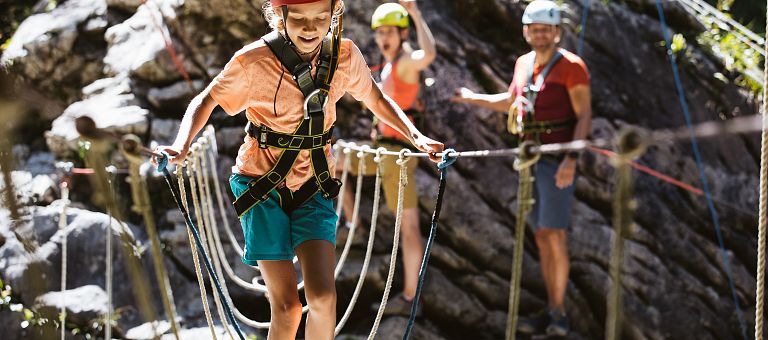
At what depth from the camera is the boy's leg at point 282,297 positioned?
2.56 meters

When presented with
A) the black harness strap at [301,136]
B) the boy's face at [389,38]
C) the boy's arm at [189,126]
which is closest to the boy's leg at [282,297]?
the black harness strap at [301,136]

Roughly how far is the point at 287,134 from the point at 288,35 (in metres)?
0.29

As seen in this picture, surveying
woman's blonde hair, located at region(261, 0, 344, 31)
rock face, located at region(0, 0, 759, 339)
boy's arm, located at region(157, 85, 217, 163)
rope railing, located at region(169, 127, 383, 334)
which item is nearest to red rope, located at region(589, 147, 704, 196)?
rock face, located at region(0, 0, 759, 339)

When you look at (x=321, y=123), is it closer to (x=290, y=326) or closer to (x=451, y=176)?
(x=290, y=326)

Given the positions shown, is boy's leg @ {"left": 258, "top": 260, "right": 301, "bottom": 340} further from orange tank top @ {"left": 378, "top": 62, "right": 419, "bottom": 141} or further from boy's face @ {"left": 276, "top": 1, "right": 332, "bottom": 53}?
orange tank top @ {"left": 378, "top": 62, "right": 419, "bottom": 141}

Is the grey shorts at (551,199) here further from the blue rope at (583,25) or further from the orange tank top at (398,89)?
the blue rope at (583,25)

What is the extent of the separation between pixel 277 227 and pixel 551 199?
2.06m

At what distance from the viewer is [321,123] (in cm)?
256

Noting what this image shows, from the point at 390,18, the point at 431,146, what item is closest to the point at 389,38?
the point at 390,18

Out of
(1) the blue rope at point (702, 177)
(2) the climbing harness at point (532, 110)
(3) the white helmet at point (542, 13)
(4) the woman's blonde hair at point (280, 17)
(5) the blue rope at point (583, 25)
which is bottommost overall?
(1) the blue rope at point (702, 177)

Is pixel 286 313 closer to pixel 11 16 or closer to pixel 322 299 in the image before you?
pixel 322 299

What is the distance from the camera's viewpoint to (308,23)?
2.42 meters

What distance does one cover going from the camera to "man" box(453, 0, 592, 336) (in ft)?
13.4

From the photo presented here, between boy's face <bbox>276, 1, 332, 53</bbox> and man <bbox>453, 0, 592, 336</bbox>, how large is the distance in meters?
1.80
